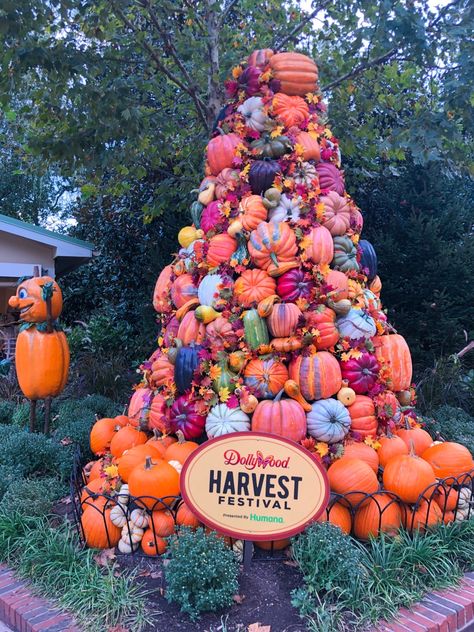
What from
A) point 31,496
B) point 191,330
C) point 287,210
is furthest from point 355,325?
point 31,496

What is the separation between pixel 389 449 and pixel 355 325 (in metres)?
0.89

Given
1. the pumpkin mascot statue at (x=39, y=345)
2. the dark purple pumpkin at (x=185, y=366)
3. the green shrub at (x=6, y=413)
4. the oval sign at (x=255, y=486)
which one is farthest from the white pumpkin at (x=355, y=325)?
the green shrub at (x=6, y=413)

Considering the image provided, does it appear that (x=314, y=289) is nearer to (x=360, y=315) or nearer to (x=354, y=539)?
(x=360, y=315)

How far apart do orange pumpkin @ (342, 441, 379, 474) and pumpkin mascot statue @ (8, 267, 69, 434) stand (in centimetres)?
331

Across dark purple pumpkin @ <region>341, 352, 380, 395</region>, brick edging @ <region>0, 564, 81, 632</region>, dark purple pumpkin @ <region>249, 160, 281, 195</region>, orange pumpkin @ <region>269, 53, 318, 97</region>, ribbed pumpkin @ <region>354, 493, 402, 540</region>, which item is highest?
orange pumpkin @ <region>269, 53, 318, 97</region>

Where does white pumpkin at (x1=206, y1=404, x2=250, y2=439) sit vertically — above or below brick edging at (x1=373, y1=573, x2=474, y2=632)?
above

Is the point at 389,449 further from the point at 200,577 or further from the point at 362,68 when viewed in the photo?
the point at 362,68

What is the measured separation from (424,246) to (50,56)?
5.23m

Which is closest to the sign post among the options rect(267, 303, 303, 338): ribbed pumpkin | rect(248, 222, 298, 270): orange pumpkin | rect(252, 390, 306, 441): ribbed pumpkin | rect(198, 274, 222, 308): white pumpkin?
rect(252, 390, 306, 441): ribbed pumpkin

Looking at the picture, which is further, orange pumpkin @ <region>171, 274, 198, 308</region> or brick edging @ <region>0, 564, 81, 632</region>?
orange pumpkin @ <region>171, 274, 198, 308</region>

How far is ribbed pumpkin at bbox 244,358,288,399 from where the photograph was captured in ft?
11.4

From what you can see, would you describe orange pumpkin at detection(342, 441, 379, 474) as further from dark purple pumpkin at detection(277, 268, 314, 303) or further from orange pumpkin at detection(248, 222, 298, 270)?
orange pumpkin at detection(248, 222, 298, 270)

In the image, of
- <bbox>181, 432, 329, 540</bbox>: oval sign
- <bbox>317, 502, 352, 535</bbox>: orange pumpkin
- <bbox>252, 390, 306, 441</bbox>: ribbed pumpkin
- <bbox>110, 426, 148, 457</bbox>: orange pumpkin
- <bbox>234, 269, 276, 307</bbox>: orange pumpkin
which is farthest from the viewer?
<bbox>110, 426, 148, 457</bbox>: orange pumpkin

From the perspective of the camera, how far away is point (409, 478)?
10.3ft
